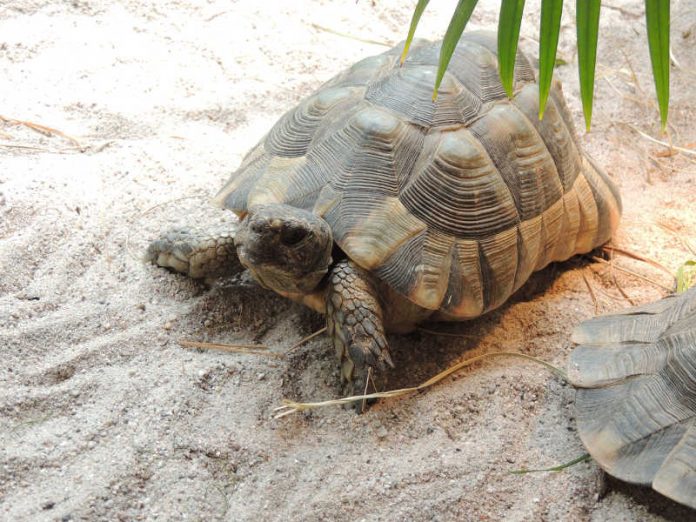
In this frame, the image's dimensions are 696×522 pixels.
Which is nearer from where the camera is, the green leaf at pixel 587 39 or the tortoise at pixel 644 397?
the green leaf at pixel 587 39

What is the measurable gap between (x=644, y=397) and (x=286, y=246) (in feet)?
3.66

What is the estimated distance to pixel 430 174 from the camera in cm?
252

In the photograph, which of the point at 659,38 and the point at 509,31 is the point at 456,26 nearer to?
the point at 509,31

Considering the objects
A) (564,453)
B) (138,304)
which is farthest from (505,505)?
(138,304)

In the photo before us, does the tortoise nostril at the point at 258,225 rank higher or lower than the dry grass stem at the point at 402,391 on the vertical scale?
higher

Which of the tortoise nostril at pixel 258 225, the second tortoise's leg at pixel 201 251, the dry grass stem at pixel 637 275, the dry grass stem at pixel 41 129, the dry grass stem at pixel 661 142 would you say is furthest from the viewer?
the dry grass stem at pixel 661 142

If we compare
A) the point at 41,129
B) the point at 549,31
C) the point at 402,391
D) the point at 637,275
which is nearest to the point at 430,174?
the point at 402,391

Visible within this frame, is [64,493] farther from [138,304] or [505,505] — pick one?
[505,505]

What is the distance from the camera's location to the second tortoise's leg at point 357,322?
2395 mm

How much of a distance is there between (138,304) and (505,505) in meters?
1.46

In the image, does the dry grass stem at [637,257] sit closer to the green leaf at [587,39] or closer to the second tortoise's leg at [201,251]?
the second tortoise's leg at [201,251]

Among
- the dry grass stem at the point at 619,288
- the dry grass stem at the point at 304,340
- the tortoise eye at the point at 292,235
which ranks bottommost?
the dry grass stem at the point at 304,340

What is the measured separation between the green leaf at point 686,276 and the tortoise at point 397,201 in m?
0.53

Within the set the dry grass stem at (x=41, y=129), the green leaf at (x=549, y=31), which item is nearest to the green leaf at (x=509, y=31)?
the green leaf at (x=549, y=31)
